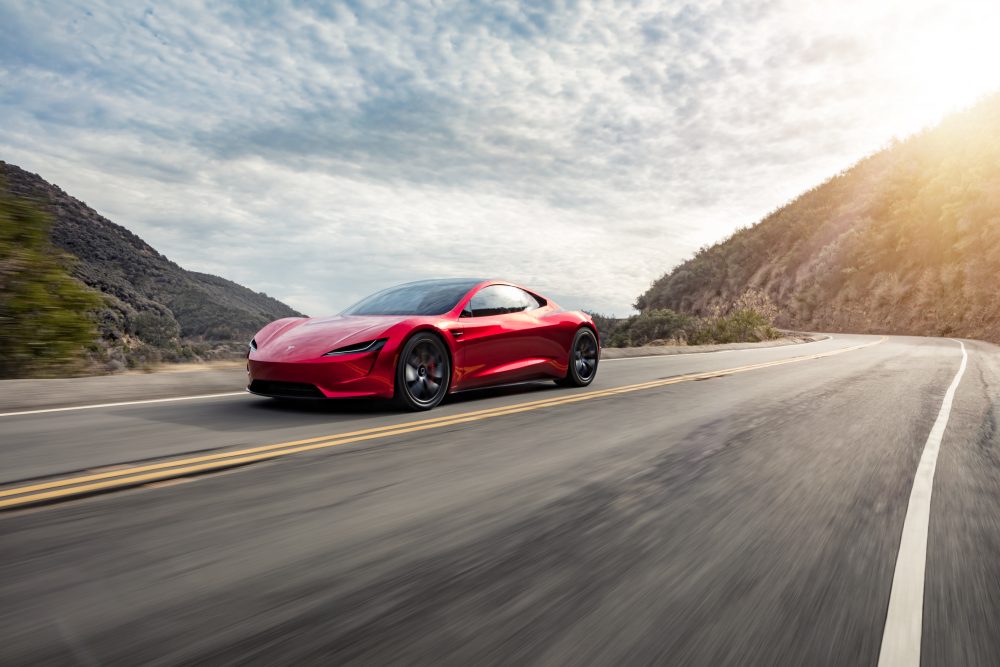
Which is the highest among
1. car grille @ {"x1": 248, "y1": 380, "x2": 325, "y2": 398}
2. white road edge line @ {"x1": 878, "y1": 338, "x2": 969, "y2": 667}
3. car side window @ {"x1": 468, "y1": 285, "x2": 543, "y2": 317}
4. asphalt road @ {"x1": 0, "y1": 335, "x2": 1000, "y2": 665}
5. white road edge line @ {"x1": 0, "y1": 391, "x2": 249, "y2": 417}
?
car side window @ {"x1": 468, "y1": 285, "x2": 543, "y2": 317}

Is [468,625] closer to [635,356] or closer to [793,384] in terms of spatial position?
[793,384]

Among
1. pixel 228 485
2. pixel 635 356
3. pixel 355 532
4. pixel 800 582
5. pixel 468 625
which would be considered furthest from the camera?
pixel 635 356

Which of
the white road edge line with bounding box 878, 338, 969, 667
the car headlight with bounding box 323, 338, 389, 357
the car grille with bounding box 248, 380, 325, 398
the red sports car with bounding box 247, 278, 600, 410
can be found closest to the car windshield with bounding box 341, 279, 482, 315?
the red sports car with bounding box 247, 278, 600, 410

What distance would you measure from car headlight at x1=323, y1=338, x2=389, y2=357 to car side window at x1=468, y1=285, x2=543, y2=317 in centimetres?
137

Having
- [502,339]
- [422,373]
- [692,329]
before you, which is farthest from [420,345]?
[692,329]

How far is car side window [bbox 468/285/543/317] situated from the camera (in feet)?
25.1

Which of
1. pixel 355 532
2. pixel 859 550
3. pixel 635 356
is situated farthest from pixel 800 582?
pixel 635 356

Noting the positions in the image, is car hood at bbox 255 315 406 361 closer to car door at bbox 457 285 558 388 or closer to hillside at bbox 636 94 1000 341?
car door at bbox 457 285 558 388

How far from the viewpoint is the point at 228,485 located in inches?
153

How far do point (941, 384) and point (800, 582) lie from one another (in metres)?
10.4

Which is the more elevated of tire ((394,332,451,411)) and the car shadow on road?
tire ((394,332,451,411))

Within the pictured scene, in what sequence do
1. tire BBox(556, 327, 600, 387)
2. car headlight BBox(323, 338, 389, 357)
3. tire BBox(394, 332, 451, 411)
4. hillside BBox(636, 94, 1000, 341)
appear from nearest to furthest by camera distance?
car headlight BBox(323, 338, 389, 357) < tire BBox(394, 332, 451, 411) < tire BBox(556, 327, 600, 387) < hillside BBox(636, 94, 1000, 341)

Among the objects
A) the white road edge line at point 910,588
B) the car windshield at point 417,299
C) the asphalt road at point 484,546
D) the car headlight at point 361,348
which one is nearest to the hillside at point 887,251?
→ the car windshield at point 417,299

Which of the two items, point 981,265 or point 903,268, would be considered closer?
point 981,265
